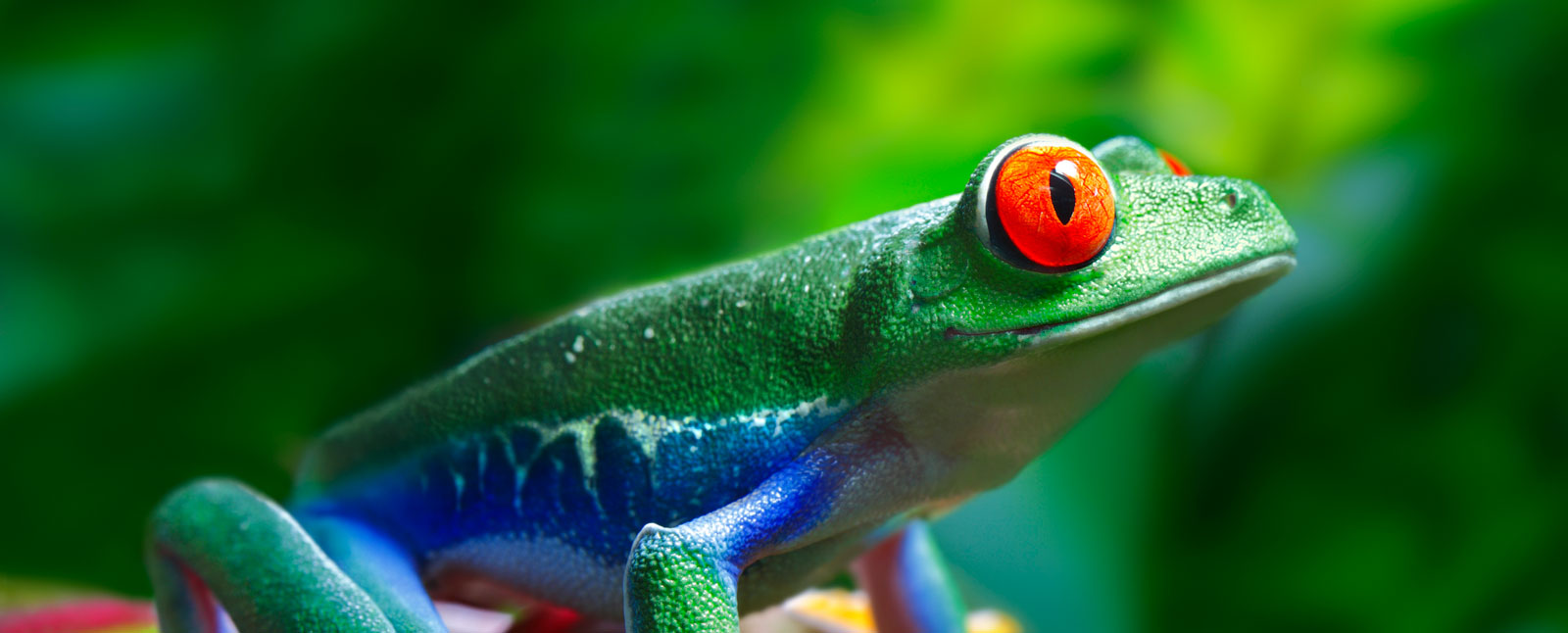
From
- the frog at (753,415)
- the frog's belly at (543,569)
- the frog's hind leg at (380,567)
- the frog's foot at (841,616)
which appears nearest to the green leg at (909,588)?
the frog's foot at (841,616)

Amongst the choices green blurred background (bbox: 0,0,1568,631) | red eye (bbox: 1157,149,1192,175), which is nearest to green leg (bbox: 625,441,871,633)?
red eye (bbox: 1157,149,1192,175)

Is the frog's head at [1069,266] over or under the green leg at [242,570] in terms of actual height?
over

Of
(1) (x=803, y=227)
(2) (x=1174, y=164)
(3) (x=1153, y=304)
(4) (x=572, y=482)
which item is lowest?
(4) (x=572, y=482)

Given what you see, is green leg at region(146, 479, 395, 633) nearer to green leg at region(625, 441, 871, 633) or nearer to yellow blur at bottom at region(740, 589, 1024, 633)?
green leg at region(625, 441, 871, 633)

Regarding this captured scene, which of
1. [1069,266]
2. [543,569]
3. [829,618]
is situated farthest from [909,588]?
[1069,266]

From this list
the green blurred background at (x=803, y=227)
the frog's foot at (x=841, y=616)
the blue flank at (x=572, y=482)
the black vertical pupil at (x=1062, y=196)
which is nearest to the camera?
the black vertical pupil at (x=1062, y=196)

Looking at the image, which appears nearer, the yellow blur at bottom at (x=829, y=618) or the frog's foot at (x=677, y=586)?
the frog's foot at (x=677, y=586)

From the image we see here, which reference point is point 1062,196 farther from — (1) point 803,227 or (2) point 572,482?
(1) point 803,227

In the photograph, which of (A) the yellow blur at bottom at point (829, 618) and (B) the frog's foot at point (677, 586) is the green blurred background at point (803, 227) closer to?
(A) the yellow blur at bottom at point (829, 618)

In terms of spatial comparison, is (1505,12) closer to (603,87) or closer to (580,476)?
(603,87)
